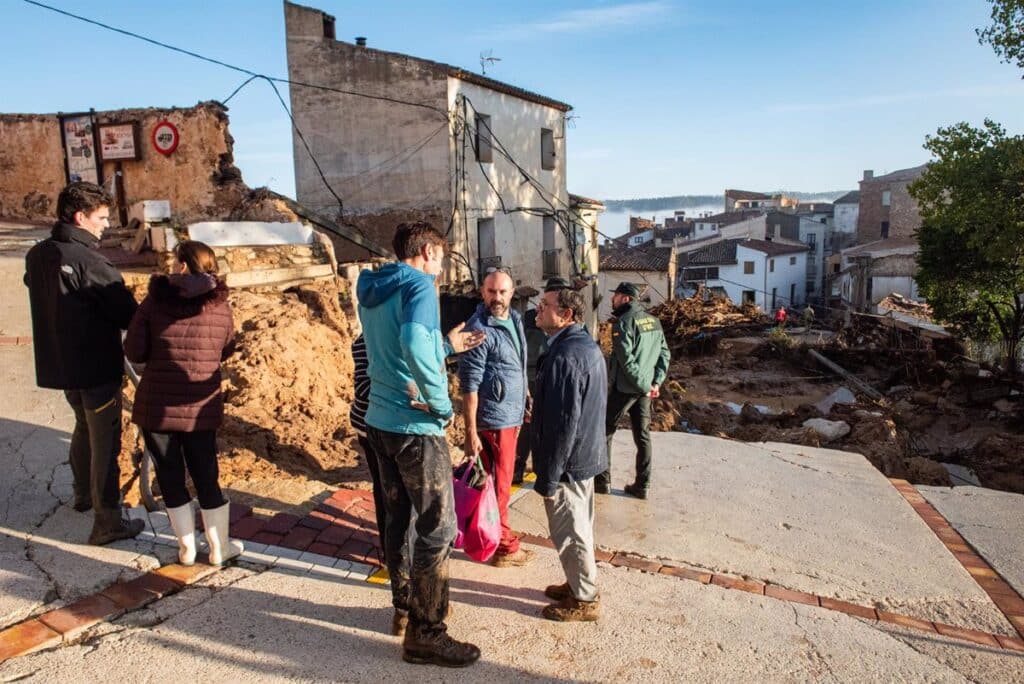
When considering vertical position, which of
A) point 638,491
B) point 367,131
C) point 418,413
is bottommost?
point 638,491

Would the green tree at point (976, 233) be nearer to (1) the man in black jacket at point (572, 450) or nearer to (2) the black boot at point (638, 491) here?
(2) the black boot at point (638, 491)

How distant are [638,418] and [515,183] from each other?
1782cm

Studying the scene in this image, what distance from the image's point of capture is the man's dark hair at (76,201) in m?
3.50

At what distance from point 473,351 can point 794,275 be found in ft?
168

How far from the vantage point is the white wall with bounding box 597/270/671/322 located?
36.0 metres

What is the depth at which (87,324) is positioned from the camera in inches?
140

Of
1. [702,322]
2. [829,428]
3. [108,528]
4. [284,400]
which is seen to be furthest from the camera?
[702,322]

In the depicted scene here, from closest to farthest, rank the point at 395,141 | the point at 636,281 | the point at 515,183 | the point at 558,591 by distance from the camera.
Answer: the point at 558,591 < the point at 395,141 < the point at 515,183 < the point at 636,281

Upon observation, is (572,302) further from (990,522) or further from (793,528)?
(990,522)

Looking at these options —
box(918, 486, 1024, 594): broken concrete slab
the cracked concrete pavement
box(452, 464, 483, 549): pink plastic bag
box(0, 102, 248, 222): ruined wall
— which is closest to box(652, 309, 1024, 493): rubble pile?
box(918, 486, 1024, 594): broken concrete slab

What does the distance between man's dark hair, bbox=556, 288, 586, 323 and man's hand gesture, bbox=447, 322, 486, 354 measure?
45cm

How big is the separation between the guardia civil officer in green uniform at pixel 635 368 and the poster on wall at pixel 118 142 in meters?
10.2

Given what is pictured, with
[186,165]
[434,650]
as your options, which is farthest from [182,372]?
[186,165]

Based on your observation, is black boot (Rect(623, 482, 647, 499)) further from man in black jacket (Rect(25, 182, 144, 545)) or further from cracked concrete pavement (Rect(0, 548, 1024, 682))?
man in black jacket (Rect(25, 182, 144, 545))
